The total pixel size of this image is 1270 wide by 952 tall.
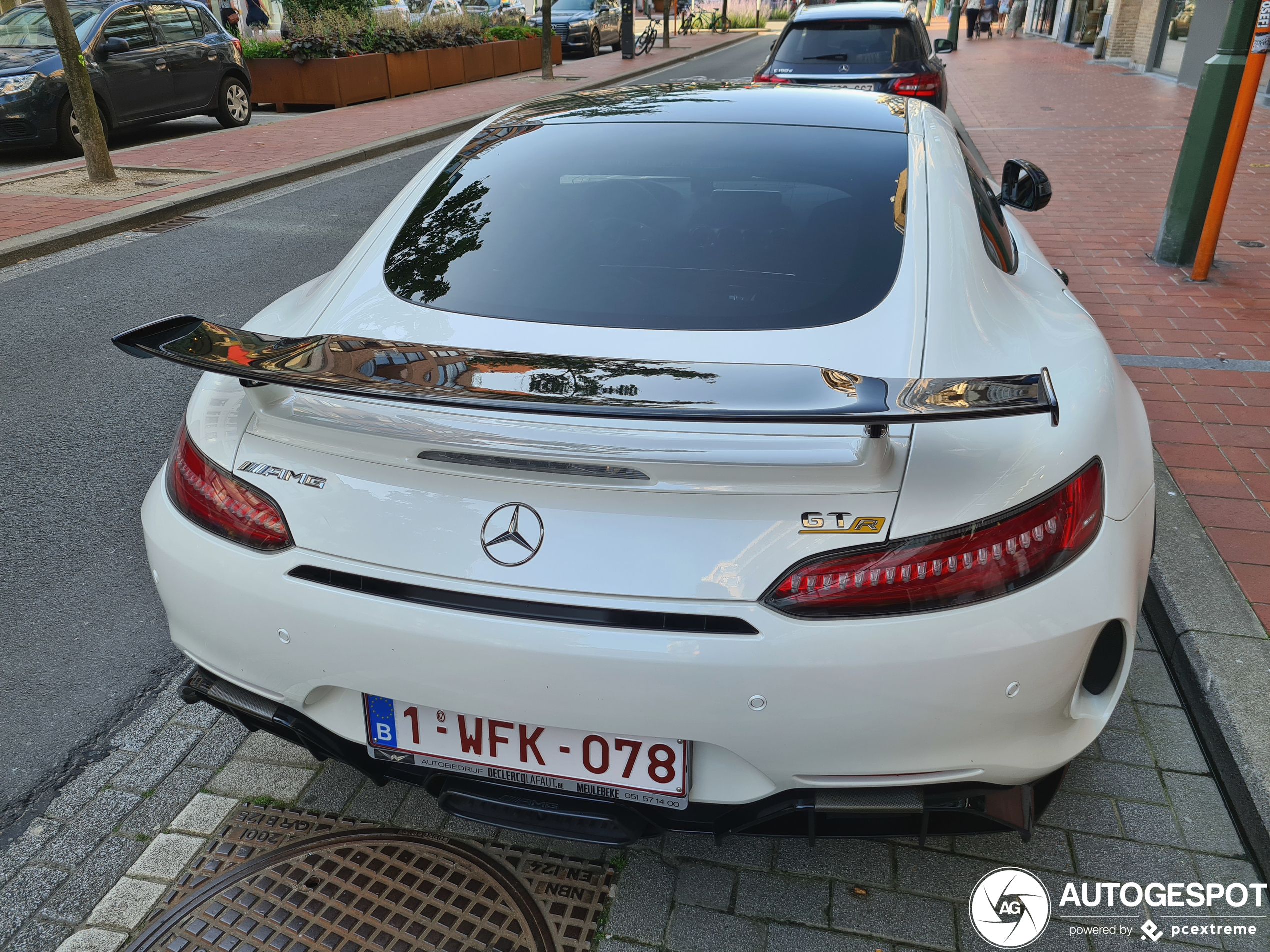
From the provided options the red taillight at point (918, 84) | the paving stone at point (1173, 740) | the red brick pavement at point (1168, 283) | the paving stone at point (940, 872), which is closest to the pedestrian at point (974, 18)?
the red brick pavement at point (1168, 283)

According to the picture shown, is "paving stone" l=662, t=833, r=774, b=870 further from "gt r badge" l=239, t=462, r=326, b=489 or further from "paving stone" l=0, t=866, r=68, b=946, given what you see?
"paving stone" l=0, t=866, r=68, b=946

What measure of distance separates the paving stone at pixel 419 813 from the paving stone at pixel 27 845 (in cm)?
58

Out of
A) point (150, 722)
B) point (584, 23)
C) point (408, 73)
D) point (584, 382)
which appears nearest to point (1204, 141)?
point (584, 382)

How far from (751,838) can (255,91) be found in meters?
17.7

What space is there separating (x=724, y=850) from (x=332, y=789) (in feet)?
3.17

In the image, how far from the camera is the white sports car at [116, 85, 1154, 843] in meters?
1.59

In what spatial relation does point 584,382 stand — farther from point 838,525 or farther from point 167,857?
point 167,857

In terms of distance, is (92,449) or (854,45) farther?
(854,45)

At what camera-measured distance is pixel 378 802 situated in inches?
93.5

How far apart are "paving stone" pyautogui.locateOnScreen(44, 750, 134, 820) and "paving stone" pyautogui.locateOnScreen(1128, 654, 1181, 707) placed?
2692 millimetres

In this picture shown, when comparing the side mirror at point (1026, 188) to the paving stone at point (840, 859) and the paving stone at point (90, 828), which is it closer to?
the paving stone at point (840, 859)

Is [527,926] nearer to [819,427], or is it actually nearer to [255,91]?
[819,427]

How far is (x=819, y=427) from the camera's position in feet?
5.47

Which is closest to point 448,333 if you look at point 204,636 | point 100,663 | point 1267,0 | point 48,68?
point 204,636
